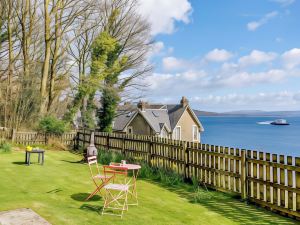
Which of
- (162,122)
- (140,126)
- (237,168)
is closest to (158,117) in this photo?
(162,122)

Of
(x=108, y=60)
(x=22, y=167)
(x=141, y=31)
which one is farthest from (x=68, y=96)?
(x=22, y=167)

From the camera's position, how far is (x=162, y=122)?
47.9 metres

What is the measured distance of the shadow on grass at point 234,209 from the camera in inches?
293

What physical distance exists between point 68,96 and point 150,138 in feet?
61.5

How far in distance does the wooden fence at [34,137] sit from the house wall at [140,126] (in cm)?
2303

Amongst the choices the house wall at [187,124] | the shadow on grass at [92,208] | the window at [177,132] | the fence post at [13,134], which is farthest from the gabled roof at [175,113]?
the shadow on grass at [92,208]

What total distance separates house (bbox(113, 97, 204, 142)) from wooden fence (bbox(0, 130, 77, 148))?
21515 mm

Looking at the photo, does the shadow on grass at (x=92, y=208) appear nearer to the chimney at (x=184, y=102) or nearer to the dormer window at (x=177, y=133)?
the dormer window at (x=177, y=133)

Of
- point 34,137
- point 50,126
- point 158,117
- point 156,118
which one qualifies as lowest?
point 34,137

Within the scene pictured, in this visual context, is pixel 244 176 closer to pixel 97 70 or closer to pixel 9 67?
pixel 9 67

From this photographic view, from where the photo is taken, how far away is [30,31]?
25250 mm

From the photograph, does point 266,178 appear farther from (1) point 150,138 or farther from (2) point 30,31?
(2) point 30,31

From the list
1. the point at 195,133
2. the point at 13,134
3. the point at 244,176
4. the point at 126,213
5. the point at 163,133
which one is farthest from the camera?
the point at 195,133

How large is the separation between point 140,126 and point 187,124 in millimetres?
9414
